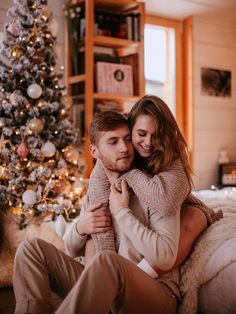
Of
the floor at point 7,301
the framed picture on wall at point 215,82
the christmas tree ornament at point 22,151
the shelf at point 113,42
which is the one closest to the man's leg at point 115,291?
the floor at point 7,301

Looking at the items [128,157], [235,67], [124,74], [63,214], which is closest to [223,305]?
[128,157]

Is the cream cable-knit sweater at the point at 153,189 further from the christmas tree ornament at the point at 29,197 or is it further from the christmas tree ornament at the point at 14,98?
the christmas tree ornament at the point at 14,98

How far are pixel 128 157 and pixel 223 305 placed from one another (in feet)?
2.02

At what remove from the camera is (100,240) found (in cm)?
171

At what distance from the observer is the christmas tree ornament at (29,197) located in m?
3.18

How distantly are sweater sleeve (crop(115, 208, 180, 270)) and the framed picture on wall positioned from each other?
4.08 m

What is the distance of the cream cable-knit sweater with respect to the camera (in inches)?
61.6

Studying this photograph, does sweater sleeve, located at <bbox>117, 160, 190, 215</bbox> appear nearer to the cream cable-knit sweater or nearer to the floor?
the cream cable-knit sweater

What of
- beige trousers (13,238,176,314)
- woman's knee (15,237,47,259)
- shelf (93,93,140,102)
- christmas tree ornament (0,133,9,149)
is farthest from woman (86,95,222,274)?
shelf (93,93,140,102)

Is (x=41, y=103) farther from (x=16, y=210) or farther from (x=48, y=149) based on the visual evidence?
(x=16, y=210)

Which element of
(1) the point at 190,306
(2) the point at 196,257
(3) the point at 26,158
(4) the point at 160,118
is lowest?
(1) the point at 190,306

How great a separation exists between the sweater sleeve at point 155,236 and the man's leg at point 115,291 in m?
0.07

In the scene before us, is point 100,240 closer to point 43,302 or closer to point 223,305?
point 43,302

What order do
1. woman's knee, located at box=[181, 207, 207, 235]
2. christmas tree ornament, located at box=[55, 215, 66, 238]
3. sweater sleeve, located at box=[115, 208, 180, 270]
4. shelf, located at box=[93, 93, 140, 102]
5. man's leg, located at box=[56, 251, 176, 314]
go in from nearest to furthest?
man's leg, located at box=[56, 251, 176, 314]
sweater sleeve, located at box=[115, 208, 180, 270]
woman's knee, located at box=[181, 207, 207, 235]
christmas tree ornament, located at box=[55, 215, 66, 238]
shelf, located at box=[93, 93, 140, 102]
